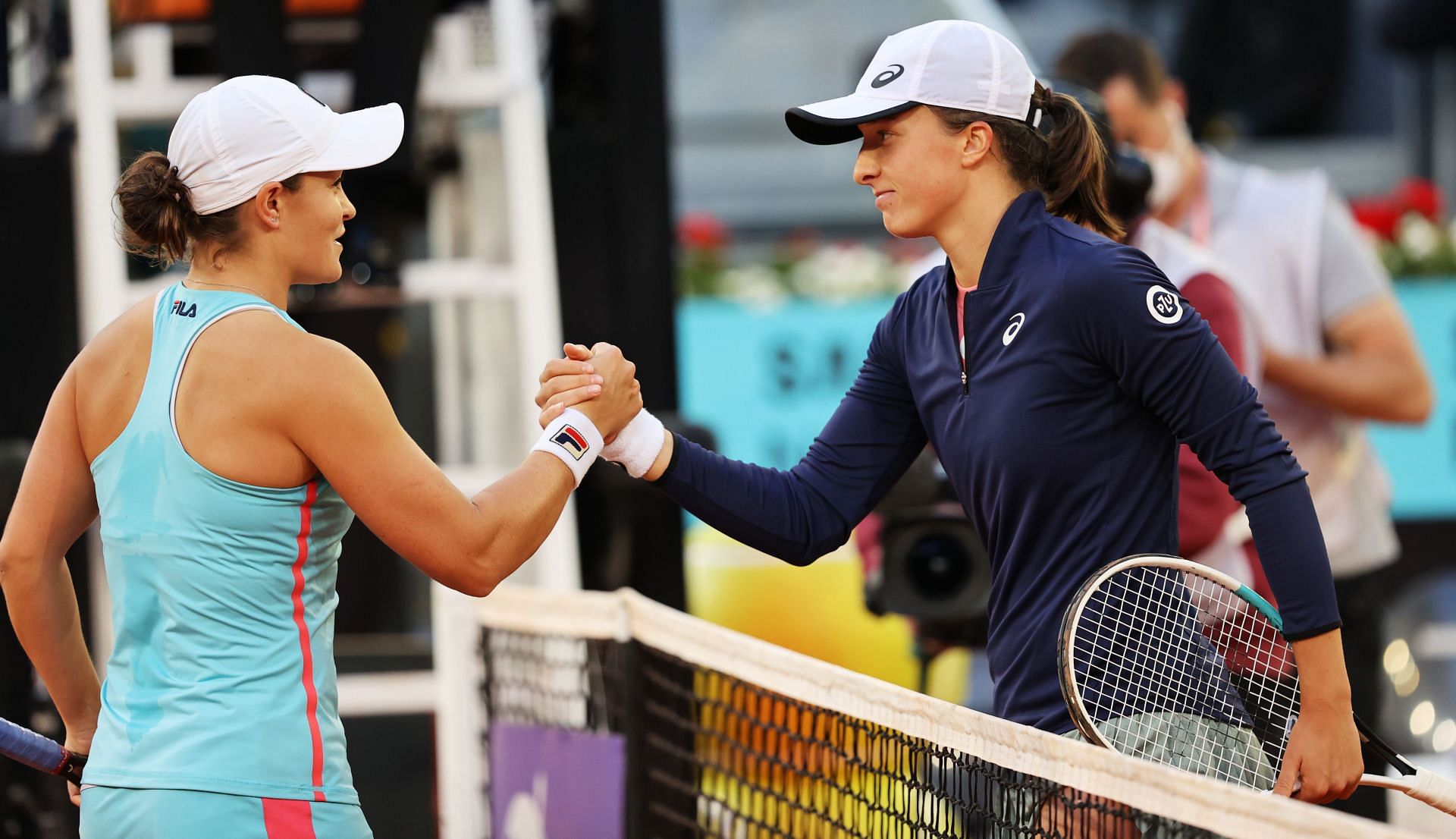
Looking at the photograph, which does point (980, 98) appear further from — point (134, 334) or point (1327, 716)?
point (134, 334)

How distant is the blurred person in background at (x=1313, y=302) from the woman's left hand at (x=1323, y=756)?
2.18 m

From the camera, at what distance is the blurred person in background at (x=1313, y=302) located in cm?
463

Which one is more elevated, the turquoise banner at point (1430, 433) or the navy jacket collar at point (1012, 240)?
the navy jacket collar at point (1012, 240)

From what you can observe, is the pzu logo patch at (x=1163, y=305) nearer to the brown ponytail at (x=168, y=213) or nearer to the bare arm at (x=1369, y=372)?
the brown ponytail at (x=168, y=213)

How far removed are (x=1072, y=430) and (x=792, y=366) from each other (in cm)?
470

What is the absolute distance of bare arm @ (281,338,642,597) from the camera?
2355 mm

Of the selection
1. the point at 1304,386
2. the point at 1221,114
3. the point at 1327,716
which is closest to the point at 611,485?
the point at 1304,386

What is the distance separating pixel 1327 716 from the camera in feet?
7.91

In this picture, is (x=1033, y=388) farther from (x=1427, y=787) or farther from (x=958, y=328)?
(x=1427, y=787)

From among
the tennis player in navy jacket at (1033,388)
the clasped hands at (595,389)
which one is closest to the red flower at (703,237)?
the clasped hands at (595,389)

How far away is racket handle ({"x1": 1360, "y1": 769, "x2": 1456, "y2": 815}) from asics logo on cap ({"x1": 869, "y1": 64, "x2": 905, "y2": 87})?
1190mm

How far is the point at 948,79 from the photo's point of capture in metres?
2.76

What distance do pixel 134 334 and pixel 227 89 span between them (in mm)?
350

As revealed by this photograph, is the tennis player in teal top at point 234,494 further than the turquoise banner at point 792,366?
No
